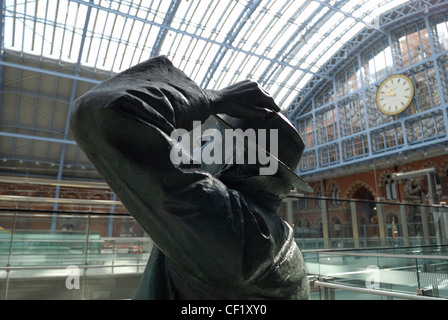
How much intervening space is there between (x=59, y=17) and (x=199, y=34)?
22.4ft

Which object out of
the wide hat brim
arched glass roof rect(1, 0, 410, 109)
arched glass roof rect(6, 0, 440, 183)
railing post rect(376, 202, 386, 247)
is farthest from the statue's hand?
arched glass roof rect(6, 0, 440, 183)

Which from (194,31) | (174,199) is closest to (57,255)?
(174,199)

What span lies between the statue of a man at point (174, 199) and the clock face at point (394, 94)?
69.9 ft

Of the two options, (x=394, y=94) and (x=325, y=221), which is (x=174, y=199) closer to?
(x=325, y=221)

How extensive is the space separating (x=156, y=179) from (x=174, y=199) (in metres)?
0.07

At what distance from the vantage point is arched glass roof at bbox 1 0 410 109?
1608 centimetres

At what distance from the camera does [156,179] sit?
0.85 metres

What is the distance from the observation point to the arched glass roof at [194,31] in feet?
52.7

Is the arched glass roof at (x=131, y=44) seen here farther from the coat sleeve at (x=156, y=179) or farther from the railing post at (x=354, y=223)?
the coat sleeve at (x=156, y=179)

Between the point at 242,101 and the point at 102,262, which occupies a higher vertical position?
the point at 242,101

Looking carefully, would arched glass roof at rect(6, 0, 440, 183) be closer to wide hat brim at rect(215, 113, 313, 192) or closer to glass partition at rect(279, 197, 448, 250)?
glass partition at rect(279, 197, 448, 250)

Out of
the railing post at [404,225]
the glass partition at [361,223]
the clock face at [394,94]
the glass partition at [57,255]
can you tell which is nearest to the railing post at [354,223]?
the glass partition at [361,223]

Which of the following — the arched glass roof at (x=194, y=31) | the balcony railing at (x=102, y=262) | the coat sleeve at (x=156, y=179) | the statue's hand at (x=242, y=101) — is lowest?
the balcony railing at (x=102, y=262)

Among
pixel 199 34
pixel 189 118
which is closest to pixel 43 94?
pixel 199 34
